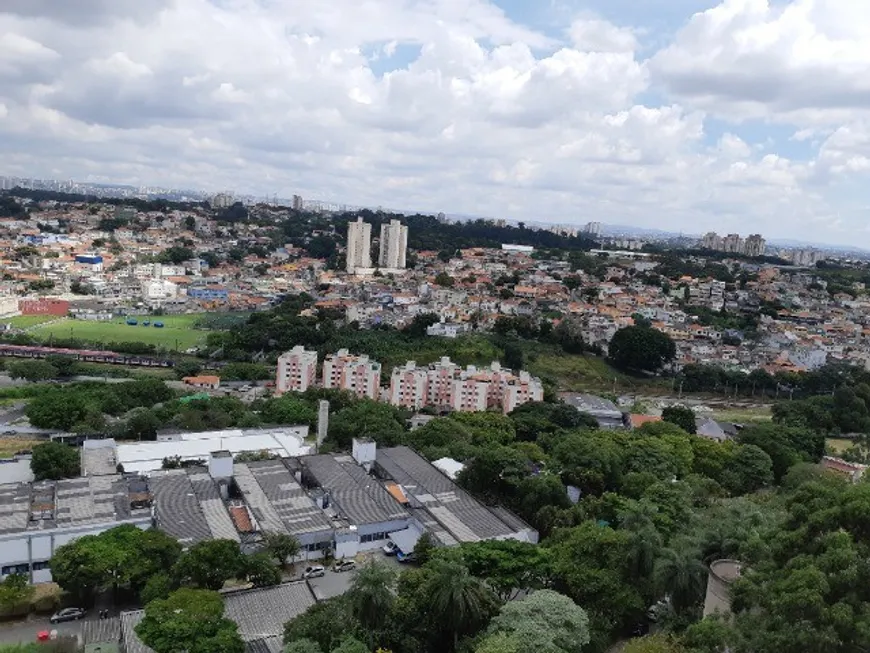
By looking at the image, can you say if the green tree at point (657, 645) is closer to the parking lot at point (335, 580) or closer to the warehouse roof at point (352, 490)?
the parking lot at point (335, 580)

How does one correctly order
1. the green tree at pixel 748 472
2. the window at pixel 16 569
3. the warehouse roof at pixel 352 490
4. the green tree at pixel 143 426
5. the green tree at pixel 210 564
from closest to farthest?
the green tree at pixel 210 564
the window at pixel 16 569
the warehouse roof at pixel 352 490
the green tree at pixel 748 472
the green tree at pixel 143 426

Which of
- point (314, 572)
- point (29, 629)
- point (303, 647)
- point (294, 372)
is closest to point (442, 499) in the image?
point (314, 572)

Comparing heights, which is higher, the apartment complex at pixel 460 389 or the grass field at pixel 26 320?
the apartment complex at pixel 460 389

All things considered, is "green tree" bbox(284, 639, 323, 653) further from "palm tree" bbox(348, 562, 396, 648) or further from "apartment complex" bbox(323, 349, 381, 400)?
"apartment complex" bbox(323, 349, 381, 400)

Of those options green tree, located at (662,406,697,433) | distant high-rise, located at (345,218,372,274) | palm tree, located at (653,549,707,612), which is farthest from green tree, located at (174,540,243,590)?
distant high-rise, located at (345,218,372,274)

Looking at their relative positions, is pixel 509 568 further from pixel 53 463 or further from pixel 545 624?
pixel 53 463

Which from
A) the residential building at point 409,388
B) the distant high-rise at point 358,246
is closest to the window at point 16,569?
the residential building at point 409,388

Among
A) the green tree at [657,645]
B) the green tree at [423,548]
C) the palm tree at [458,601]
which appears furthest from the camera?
the green tree at [423,548]
